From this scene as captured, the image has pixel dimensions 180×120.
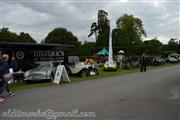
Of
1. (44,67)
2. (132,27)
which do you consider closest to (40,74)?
(44,67)

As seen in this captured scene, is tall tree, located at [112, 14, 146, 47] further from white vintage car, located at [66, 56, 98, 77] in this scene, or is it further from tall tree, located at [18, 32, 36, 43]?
white vintage car, located at [66, 56, 98, 77]

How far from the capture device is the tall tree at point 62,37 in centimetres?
7881

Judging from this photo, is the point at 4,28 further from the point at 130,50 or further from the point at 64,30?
the point at 130,50

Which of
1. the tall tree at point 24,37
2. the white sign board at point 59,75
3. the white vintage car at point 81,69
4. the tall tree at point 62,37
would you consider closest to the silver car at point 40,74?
the white sign board at point 59,75

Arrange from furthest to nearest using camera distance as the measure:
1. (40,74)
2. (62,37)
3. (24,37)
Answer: (62,37) → (24,37) → (40,74)

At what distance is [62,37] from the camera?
7938 cm

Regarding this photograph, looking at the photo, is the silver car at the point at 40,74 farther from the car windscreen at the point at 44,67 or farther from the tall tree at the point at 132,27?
the tall tree at the point at 132,27

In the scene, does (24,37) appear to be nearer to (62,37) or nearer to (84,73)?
(62,37)

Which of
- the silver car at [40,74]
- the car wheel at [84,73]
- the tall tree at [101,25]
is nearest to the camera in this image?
the silver car at [40,74]

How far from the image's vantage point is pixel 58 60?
23.1 meters

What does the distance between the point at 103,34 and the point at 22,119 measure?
76.6m

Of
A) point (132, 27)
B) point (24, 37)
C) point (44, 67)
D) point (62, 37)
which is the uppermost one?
point (132, 27)

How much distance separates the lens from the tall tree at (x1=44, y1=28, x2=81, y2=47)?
78.8 m

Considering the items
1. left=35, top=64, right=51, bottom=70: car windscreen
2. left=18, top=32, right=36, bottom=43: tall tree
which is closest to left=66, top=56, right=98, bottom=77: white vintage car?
left=35, top=64, right=51, bottom=70: car windscreen
